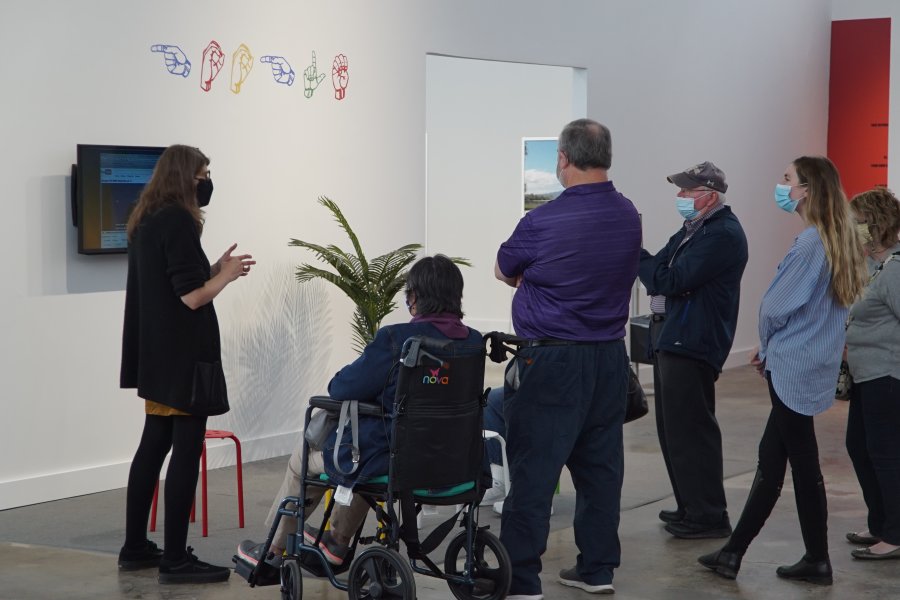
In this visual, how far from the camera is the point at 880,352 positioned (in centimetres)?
477

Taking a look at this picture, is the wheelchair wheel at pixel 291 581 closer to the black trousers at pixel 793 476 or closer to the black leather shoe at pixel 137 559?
the black leather shoe at pixel 137 559

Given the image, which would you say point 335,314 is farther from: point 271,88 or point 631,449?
point 631,449

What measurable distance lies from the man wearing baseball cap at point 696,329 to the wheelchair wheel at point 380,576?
174 centimetres

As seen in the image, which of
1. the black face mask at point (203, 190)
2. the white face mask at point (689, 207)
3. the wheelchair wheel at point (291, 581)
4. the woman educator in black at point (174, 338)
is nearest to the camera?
the wheelchair wheel at point (291, 581)

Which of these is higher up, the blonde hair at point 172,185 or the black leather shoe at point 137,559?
the blonde hair at point 172,185

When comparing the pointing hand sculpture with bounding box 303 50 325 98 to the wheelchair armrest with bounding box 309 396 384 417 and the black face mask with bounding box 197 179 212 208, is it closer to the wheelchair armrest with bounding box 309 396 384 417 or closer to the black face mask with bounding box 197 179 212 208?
the black face mask with bounding box 197 179 212 208

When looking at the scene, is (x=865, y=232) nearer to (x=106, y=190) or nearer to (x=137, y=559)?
(x=137, y=559)

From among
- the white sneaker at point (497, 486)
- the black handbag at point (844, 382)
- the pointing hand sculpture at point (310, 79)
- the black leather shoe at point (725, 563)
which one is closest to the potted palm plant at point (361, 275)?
the pointing hand sculpture at point (310, 79)

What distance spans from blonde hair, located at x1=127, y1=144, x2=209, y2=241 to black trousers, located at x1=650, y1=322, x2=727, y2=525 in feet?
6.83

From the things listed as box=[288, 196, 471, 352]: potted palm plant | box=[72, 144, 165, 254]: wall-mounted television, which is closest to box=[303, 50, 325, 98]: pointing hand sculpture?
box=[288, 196, 471, 352]: potted palm plant

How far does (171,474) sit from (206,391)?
13.3 inches

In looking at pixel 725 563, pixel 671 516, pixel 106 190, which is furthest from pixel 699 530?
pixel 106 190

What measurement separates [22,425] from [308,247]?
1979 mm

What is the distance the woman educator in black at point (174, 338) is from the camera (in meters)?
4.43
